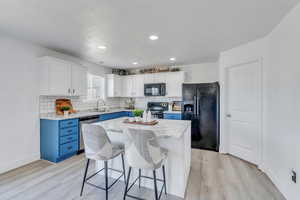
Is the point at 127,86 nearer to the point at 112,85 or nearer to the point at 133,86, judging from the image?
the point at 133,86

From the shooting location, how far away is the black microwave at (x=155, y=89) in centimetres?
485

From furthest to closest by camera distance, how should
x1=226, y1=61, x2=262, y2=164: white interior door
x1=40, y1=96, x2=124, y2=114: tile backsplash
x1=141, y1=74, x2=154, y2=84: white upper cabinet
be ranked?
x1=141, y1=74, x2=154, y2=84: white upper cabinet
x1=40, y1=96, x2=124, y2=114: tile backsplash
x1=226, y1=61, x2=262, y2=164: white interior door

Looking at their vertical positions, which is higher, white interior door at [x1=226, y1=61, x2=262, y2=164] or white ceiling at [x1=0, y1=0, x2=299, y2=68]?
white ceiling at [x1=0, y1=0, x2=299, y2=68]

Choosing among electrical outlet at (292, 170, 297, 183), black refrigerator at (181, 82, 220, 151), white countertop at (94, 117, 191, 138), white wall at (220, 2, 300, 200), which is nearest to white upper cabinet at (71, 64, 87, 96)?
white countertop at (94, 117, 191, 138)

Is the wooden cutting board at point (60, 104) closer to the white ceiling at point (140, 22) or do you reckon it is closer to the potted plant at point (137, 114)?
the white ceiling at point (140, 22)

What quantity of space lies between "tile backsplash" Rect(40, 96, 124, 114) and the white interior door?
13.0 ft

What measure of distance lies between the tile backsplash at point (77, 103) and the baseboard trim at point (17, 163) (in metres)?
0.96

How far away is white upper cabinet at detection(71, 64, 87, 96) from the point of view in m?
3.69

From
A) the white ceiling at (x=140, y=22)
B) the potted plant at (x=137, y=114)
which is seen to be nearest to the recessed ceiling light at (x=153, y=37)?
the white ceiling at (x=140, y=22)

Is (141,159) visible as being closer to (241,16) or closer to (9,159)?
(241,16)

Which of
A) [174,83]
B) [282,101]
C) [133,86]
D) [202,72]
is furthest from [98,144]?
[202,72]

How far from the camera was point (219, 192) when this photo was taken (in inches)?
82.3

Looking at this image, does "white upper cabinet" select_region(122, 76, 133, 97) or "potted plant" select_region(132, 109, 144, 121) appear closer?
"potted plant" select_region(132, 109, 144, 121)

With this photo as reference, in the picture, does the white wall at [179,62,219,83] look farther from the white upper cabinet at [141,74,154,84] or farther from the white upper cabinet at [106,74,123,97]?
the white upper cabinet at [106,74,123,97]
